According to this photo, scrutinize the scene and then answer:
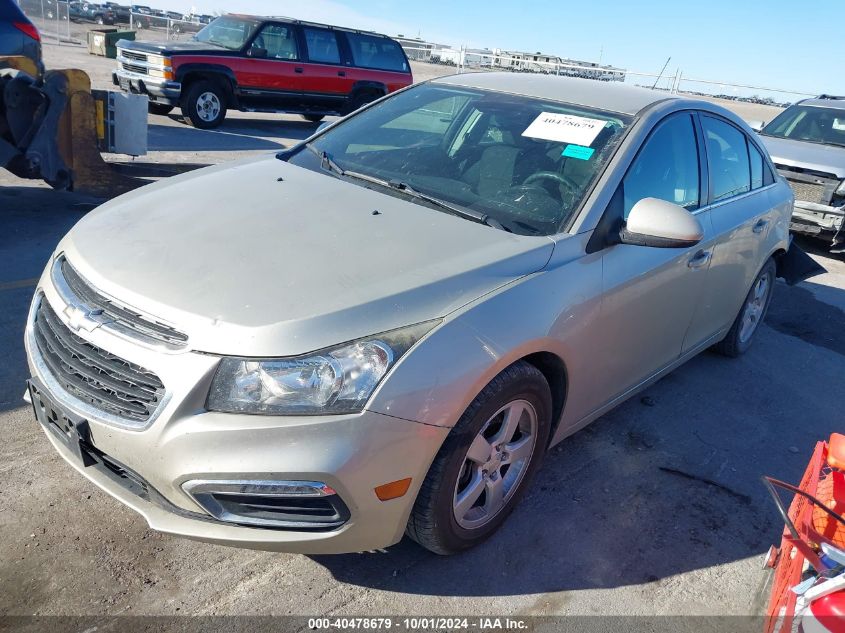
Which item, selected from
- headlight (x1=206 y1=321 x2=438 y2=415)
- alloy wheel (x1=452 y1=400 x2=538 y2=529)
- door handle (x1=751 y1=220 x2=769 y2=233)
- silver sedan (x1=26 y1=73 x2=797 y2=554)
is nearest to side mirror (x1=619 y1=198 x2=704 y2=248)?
silver sedan (x1=26 y1=73 x2=797 y2=554)

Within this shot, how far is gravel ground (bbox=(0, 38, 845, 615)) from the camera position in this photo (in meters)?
2.50

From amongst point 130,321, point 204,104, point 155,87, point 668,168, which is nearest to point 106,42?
point 155,87

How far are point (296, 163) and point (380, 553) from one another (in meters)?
2.02

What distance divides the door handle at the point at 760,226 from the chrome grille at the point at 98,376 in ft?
12.2

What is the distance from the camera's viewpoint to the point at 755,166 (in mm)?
4719

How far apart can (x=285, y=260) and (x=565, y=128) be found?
5.38ft

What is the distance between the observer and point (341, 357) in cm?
221

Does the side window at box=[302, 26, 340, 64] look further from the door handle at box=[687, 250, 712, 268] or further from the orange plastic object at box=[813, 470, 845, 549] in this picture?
the orange plastic object at box=[813, 470, 845, 549]

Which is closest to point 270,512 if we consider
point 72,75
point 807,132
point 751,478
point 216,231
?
point 216,231

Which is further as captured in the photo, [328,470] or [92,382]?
[92,382]

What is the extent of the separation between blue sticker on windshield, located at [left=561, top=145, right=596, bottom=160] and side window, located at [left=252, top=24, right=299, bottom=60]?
11.1 m

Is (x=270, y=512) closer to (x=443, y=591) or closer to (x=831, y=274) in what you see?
(x=443, y=591)

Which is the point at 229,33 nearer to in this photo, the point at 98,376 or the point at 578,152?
the point at 578,152

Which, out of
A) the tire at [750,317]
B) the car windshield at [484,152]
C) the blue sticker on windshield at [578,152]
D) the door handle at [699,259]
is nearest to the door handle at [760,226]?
the tire at [750,317]
